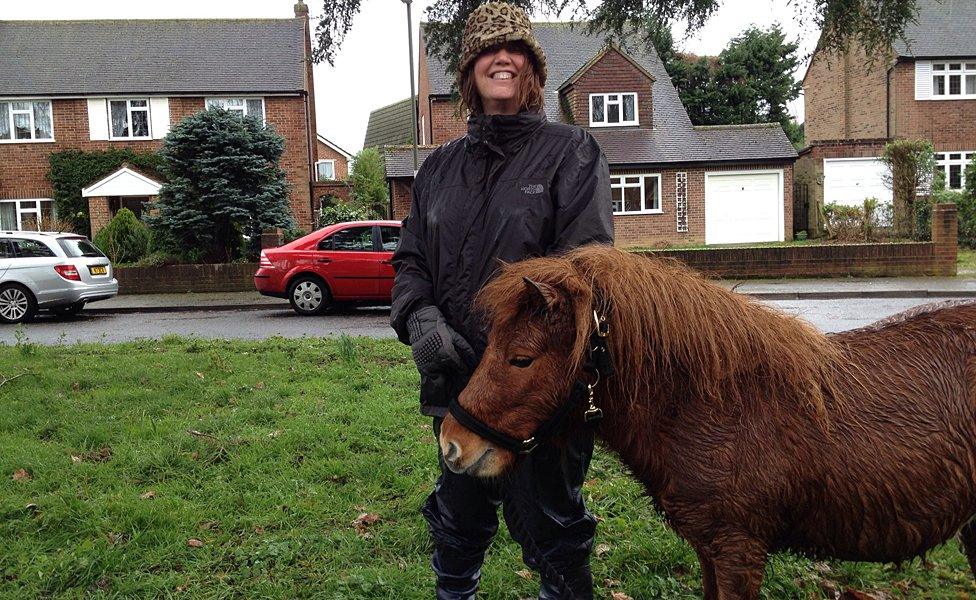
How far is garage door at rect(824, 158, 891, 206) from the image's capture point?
2803cm

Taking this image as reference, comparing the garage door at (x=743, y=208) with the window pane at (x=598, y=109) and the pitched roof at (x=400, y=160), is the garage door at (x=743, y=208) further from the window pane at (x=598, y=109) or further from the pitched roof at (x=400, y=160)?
the pitched roof at (x=400, y=160)

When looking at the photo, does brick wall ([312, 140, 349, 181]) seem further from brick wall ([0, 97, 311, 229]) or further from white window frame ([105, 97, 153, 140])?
brick wall ([0, 97, 311, 229])

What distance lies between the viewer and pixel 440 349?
2.28 m

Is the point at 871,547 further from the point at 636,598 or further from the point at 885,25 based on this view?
the point at 885,25

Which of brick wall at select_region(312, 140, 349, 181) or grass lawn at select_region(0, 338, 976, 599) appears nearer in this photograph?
grass lawn at select_region(0, 338, 976, 599)

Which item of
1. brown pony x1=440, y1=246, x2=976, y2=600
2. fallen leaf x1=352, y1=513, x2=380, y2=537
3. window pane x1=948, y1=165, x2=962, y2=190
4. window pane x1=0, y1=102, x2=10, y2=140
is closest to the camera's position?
brown pony x1=440, y1=246, x2=976, y2=600

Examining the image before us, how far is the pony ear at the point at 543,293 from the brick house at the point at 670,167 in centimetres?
2414

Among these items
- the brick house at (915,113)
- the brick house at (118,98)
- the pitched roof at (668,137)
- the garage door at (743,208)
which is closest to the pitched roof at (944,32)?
the brick house at (915,113)

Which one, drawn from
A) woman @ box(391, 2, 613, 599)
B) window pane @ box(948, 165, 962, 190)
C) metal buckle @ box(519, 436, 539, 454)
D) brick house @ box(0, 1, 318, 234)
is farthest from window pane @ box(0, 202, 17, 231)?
window pane @ box(948, 165, 962, 190)

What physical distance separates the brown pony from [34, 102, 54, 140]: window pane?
96.6 feet

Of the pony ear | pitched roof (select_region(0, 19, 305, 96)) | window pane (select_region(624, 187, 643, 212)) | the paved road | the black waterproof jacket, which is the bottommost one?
the paved road

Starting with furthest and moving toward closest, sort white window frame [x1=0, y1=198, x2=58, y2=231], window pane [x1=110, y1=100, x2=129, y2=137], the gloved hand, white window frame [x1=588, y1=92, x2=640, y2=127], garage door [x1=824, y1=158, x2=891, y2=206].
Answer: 1. garage door [x1=824, y1=158, x2=891, y2=206]
2. white window frame [x1=588, y1=92, x2=640, y2=127]
3. window pane [x1=110, y1=100, x2=129, y2=137]
4. white window frame [x1=0, y1=198, x2=58, y2=231]
5. the gloved hand

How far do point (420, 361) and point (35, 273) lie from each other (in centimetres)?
1396

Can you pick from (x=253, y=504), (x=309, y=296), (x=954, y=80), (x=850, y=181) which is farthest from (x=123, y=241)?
(x=954, y=80)
